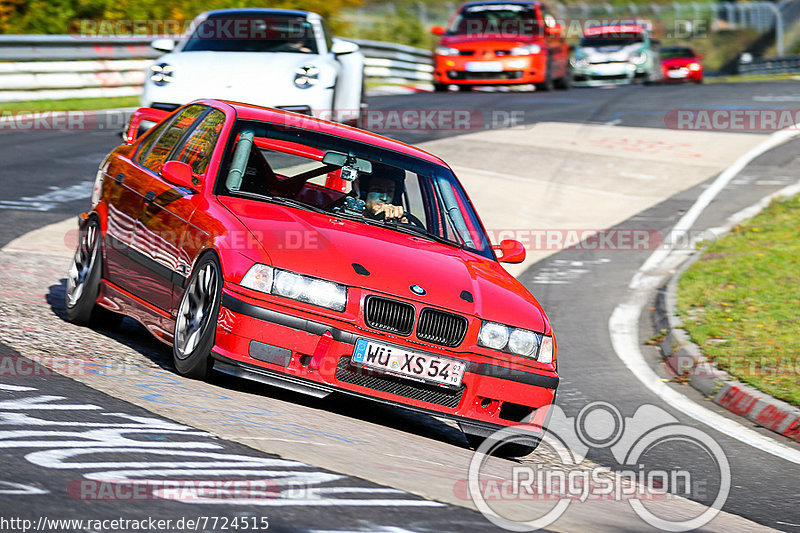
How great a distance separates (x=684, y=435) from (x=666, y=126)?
13257 mm

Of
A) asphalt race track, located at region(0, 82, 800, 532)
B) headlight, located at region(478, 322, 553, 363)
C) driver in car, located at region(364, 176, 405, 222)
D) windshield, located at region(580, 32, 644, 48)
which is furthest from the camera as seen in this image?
windshield, located at region(580, 32, 644, 48)

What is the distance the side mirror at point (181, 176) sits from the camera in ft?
22.3

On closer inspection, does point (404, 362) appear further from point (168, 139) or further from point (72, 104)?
point (72, 104)

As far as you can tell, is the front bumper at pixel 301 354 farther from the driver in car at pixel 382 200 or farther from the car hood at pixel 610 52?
the car hood at pixel 610 52

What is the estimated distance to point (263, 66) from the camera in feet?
43.0

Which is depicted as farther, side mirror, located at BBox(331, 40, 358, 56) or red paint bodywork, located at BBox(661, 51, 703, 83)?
red paint bodywork, located at BBox(661, 51, 703, 83)

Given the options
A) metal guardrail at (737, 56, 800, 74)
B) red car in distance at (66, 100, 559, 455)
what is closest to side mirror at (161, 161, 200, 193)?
red car in distance at (66, 100, 559, 455)

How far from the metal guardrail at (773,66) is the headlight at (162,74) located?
3380 cm

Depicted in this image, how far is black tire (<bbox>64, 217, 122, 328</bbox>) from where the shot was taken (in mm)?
7473

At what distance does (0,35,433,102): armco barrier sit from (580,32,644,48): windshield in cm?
1181

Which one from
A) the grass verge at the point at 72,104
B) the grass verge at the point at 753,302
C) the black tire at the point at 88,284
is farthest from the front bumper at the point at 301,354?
the grass verge at the point at 72,104

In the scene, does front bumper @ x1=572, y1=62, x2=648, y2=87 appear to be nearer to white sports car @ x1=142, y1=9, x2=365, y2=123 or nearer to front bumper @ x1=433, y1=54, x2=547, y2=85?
front bumper @ x1=433, y1=54, x2=547, y2=85

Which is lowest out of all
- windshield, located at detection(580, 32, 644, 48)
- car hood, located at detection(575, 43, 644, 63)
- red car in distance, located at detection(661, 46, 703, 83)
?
red car in distance, located at detection(661, 46, 703, 83)

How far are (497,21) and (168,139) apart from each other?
59.9 feet
